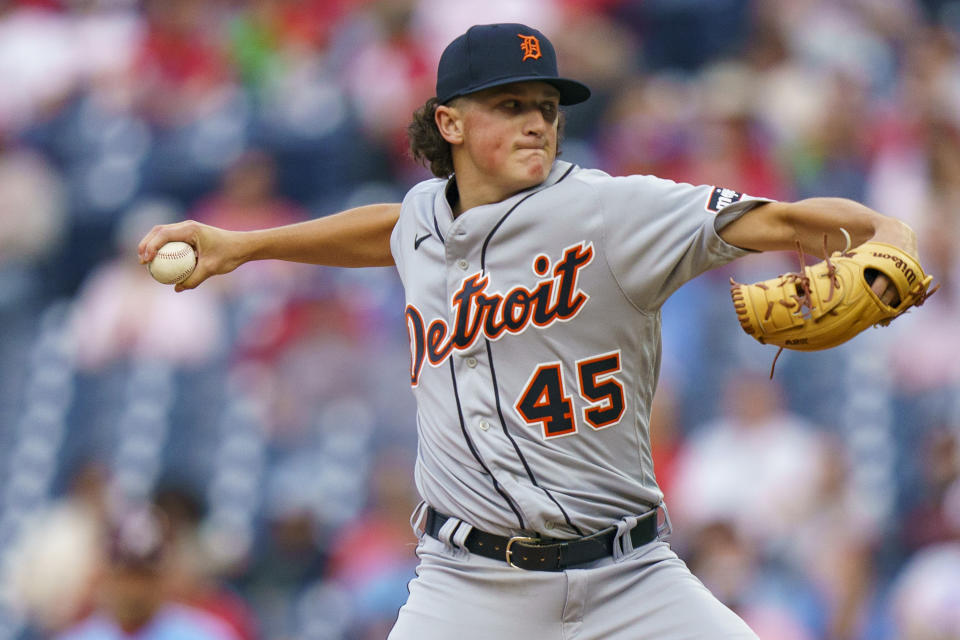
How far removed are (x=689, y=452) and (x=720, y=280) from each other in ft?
3.48

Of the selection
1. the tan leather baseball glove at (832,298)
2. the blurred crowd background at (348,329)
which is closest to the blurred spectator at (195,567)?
the blurred crowd background at (348,329)

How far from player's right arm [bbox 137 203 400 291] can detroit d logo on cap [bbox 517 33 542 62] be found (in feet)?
1.95

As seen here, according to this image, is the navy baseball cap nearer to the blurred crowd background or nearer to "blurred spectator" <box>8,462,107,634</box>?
the blurred crowd background

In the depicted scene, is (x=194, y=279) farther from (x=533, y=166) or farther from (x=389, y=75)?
(x=389, y=75)

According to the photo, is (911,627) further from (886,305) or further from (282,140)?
(282,140)

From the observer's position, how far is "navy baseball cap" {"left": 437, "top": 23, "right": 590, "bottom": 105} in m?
3.07

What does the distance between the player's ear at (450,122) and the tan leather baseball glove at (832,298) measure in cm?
89

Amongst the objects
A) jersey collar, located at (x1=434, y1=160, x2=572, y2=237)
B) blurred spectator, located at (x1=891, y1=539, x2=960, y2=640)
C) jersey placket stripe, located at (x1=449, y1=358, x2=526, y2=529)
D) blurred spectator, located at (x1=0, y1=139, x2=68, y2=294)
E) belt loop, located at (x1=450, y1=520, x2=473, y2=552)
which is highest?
blurred spectator, located at (x1=0, y1=139, x2=68, y2=294)

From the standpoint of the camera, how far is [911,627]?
17.2ft

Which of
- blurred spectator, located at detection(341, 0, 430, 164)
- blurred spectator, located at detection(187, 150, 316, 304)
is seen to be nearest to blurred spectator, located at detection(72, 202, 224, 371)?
blurred spectator, located at detection(187, 150, 316, 304)

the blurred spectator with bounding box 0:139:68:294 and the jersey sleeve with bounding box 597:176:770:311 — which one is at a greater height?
the blurred spectator with bounding box 0:139:68:294

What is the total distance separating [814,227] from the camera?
2729 millimetres

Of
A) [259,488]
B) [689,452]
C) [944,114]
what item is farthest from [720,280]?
[259,488]

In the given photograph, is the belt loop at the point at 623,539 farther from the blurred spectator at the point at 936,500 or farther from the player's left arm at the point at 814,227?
the blurred spectator at the point at 936,500
